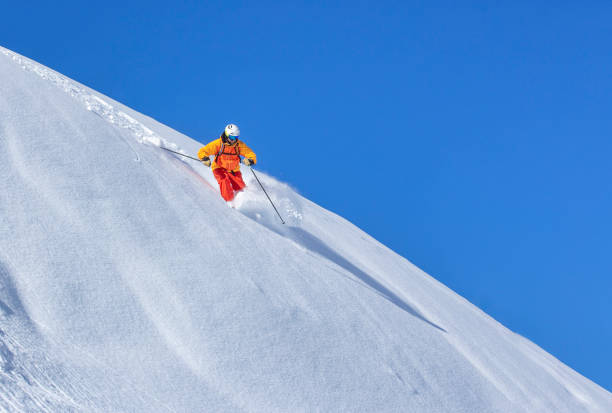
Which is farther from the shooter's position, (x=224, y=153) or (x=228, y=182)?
(x=224, y=153)

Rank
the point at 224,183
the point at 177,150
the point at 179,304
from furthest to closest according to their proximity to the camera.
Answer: the point at 177,150 < the point at 224,183 < the point at 179,304

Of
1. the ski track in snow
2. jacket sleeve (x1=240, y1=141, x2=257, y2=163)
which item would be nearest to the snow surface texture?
the ski track in snow

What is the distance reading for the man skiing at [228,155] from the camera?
29.6ft

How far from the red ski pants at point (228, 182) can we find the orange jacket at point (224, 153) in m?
Result: 0.09

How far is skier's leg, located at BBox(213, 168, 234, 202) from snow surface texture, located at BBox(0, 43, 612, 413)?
0.19 meters

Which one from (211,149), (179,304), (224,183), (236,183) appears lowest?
(179,304)

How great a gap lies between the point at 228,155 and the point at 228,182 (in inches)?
27.9

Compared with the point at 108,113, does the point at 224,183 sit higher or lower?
lower

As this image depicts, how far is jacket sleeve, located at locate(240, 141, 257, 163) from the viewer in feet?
31.0

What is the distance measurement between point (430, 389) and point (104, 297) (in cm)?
→ 373

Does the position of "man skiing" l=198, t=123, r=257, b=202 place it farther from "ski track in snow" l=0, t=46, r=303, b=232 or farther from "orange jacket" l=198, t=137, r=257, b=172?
"ski track in snow" l=0, t=46, r=303, b=232

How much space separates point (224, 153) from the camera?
9.23 m

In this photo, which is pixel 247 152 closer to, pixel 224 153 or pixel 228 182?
pixel 224 153

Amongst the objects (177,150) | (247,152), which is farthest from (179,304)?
(177,150)
